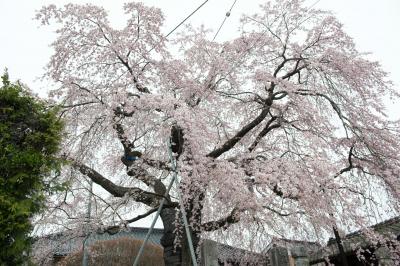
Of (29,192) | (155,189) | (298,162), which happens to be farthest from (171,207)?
(29,192)

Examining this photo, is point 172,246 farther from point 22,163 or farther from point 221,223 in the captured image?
point 22,163

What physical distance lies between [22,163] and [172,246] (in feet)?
12.2

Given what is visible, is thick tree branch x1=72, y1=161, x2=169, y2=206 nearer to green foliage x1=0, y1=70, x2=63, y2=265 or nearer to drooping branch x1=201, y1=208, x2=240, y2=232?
drooping branch x1=201, y1=208, x2=240, y2=232

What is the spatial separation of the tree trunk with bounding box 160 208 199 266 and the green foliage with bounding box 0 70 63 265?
9.94 ft

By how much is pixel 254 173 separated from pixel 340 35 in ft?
11.6

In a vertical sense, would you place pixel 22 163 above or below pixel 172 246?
above

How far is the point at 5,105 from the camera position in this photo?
13.3 feet

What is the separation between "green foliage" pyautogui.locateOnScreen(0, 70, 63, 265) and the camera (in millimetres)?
3468

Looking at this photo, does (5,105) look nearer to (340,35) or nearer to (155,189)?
(155,189)

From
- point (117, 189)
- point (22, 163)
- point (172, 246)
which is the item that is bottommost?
point (172, 246)

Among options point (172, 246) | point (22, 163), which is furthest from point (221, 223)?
point (22, 163)

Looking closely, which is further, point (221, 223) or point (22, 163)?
point (221, 223)

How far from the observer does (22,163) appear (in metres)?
3.73

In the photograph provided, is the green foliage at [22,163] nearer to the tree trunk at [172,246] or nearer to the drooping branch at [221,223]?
the tree trunk at [172,246]
